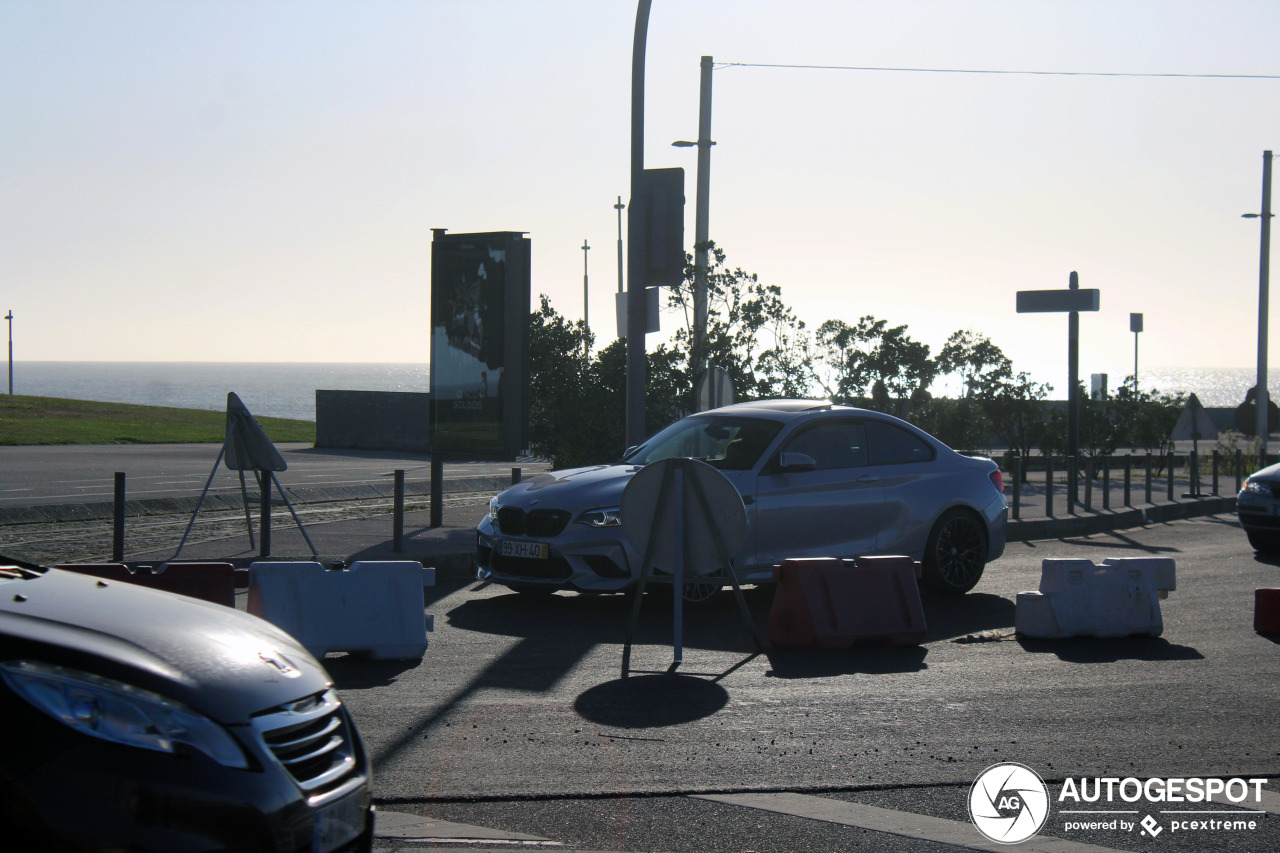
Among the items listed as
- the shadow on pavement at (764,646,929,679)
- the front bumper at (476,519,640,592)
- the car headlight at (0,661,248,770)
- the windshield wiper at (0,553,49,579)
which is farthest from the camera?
the front bumper at (476,519,640,592)

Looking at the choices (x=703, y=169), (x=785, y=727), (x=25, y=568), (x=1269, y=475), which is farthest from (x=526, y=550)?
(x=703, y=169)

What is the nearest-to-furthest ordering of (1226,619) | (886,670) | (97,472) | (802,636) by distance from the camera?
(886,670) → (802,636) → (1226,619) → (97,472)

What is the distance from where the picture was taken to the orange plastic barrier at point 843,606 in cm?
764

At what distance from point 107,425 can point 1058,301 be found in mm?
32171

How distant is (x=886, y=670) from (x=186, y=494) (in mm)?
14069

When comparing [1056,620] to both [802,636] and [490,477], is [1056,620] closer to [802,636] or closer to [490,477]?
[802,636]

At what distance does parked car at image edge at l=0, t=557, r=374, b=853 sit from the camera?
2627mm

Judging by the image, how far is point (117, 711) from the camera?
280 centimetres

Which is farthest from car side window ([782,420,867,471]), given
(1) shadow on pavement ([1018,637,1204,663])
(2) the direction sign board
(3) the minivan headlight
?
(2) the direction sign board

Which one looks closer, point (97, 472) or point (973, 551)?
point (973, 551)

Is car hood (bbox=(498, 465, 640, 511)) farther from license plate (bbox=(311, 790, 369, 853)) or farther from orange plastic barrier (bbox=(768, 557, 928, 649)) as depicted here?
license plate (bbox=(311, 790, 369, 853))

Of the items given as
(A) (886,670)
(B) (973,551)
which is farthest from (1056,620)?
(B) (973,551)

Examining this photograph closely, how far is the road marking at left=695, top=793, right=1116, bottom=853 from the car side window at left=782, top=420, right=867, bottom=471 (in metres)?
5.26

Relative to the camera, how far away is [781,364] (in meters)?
18.7
